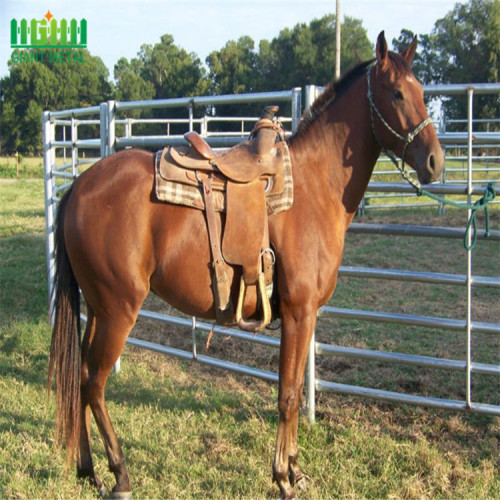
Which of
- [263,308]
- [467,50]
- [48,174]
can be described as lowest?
[263,308]

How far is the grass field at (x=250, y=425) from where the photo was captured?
9.20 ft

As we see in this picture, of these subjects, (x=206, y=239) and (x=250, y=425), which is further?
(x=250, y=425)

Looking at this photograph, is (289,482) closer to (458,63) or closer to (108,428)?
(108,428)

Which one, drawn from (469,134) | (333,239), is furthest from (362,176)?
(469,134)

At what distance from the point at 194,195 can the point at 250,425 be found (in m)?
1.61

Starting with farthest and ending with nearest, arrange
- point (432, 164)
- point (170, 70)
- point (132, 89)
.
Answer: point (170, 70)
point (132, 89)
point (432, 164)

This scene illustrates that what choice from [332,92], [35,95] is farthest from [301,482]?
[35,95]

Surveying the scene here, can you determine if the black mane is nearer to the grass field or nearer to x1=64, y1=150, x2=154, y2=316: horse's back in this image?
x1=64, y1=150, x2=154, y2=316: horse's back

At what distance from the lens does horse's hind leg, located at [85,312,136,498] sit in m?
2.66

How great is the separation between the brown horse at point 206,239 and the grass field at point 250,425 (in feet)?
0.92

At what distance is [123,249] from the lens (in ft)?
8.45

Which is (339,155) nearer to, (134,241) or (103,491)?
(134,241)

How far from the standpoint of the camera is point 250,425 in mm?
3406

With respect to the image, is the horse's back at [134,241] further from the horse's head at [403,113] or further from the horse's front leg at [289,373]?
the horse's head at [403,113]
